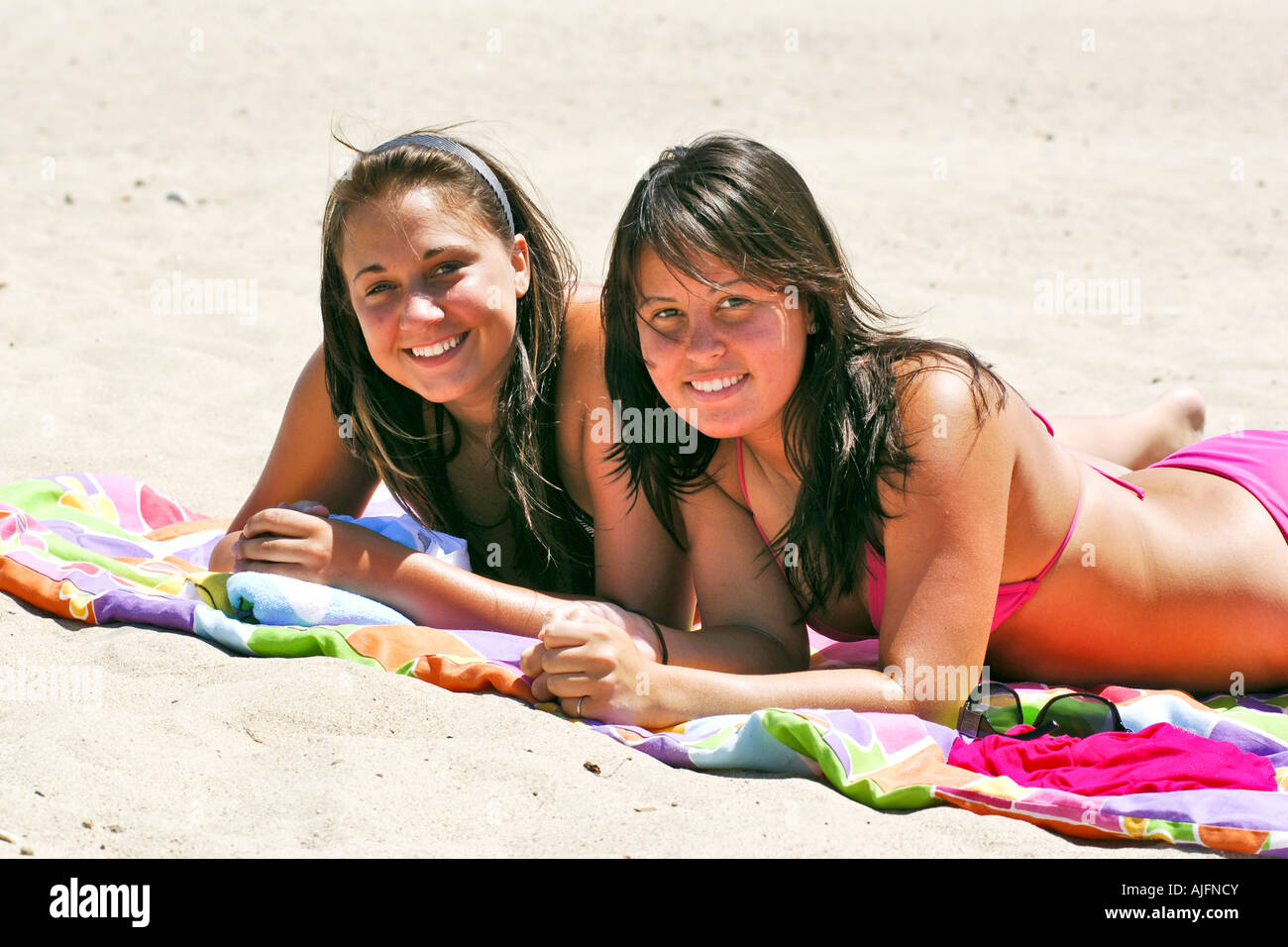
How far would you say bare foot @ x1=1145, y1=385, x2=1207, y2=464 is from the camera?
427 centimetres

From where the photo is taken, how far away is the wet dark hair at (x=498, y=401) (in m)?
3.17

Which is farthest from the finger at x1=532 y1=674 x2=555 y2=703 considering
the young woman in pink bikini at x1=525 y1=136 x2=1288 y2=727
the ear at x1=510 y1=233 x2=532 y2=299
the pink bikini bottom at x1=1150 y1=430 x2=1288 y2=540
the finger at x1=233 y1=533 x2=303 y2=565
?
the pink bikini bottom at x1=1150 y1=430 x2=1288 y2=540

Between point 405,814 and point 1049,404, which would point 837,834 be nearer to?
point 405,814

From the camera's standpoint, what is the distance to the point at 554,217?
7.35m

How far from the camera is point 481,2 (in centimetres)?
1338

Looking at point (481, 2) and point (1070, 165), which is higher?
point (481, 2)

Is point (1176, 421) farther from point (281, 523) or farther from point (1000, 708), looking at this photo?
point (281, 523)

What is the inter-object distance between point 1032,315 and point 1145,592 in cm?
353

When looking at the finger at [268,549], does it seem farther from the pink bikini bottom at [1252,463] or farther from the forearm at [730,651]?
the pink bikini bottom at [1252,463]

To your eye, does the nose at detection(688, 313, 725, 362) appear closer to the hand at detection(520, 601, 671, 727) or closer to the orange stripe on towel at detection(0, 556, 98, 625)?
the hand at detection(520, 601, 671, 727)

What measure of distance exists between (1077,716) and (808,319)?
979mm

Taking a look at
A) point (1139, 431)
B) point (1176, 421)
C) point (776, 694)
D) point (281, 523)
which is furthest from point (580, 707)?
point (1176, 421)

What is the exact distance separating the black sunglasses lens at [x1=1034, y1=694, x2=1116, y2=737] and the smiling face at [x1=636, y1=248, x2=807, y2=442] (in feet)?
2.75
